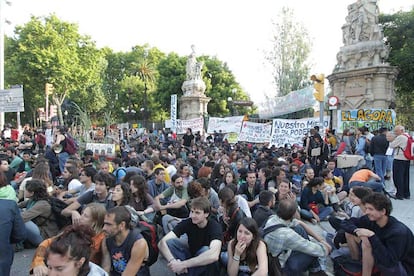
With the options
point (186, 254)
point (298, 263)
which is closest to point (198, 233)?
point (186, 254)

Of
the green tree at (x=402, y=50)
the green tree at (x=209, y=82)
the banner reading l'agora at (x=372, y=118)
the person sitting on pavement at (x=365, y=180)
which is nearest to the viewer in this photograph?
the person sitting on pavement at (x=365, y=180)

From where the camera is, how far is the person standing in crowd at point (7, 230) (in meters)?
3.69

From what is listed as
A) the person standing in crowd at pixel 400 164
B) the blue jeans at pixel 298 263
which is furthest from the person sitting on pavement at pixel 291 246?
the person standing in crowd at pixel 400 164

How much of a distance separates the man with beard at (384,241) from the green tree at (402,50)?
70.5 feet

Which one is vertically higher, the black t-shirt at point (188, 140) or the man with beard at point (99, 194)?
the black t-shirt at point (188, 140)

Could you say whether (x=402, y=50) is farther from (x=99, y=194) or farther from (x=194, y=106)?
(x=99, y=194)

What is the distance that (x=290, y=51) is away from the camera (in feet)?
105

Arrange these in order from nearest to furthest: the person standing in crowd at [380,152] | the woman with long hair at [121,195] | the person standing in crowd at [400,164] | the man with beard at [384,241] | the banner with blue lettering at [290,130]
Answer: the man with beard at [384,241] → the woman with long hair at [121,195] → the person standing in crowd at [400,164] → the person standing in crowd at [380,152] → the banner with blue lettering at [290,130]

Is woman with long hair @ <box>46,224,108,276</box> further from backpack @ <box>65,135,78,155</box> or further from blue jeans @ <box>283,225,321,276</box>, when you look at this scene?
backpack @ <box>65,135,78,155</box>

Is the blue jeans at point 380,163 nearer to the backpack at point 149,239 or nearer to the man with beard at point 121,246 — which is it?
the backpack at point 149,239

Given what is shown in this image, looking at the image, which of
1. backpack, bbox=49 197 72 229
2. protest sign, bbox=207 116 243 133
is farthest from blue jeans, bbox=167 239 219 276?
protest sign, bbox=207 116 243 133

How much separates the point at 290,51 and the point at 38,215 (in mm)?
29596

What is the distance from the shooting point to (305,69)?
32.4 m

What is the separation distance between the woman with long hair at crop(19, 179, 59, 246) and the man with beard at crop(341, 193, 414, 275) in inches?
165
